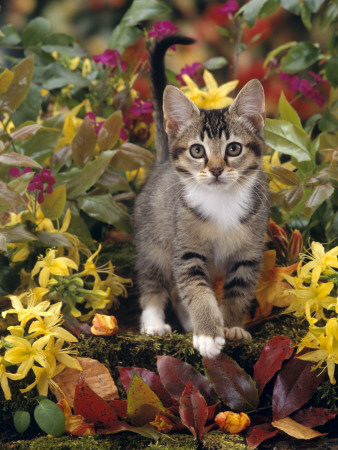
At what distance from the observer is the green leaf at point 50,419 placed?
1.05 metres

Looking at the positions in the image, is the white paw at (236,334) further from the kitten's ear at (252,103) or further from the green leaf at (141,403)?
the kitten's ear at (252,103)

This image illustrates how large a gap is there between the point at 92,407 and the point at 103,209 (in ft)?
1.73

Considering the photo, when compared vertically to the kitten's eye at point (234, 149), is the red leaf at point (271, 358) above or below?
below

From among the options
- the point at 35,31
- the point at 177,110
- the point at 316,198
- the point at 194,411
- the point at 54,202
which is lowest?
the point at 194,411

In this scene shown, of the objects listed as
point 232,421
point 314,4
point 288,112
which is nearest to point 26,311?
point 232,421

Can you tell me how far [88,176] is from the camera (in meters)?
1.42

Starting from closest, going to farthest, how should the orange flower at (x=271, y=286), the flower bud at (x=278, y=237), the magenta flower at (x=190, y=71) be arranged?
the orange flower at (x=271, y=286), the flower bud at (x=278, y=237), the magenta flower at (x=190, y=71)

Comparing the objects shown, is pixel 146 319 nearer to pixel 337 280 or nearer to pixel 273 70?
pixel 337 280

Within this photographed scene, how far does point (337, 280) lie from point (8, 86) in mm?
801

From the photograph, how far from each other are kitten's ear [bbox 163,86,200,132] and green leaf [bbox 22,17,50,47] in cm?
55

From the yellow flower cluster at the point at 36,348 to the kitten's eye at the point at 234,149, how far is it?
0.51 m

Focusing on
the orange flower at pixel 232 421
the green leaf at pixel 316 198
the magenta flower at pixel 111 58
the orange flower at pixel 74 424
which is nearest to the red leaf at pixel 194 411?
the orange flower at pixel 232 421

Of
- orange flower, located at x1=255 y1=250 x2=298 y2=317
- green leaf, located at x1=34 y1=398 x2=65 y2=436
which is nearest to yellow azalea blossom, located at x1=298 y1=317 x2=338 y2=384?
orange flower, located at x1=255 y1=250 x2=298 y2=317

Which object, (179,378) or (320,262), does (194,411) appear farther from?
(320,262)
